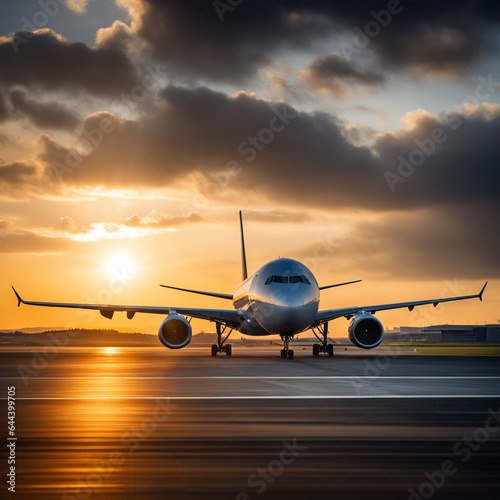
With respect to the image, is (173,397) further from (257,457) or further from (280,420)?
(257,457)

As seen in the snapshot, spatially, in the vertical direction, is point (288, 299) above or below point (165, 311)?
below

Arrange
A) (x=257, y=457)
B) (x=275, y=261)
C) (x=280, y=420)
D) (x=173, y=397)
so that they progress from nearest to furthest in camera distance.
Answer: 1. (x=257, y=457)
2. (x=280, y=420)
3. (x=173, y=397)
4. (x=275, y=261)

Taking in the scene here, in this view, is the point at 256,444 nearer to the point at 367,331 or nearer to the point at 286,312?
the point at 286,312

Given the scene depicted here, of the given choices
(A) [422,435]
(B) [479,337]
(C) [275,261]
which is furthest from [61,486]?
(B) [479,337]

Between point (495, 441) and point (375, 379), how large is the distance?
382 inches

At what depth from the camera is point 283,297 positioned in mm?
29016

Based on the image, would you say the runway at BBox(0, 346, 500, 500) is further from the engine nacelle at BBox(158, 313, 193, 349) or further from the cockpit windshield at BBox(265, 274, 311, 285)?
the engine nacelle at BBox(158, 313, 193, 349)

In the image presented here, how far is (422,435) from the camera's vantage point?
7.18 m

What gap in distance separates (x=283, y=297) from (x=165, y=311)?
8824mm

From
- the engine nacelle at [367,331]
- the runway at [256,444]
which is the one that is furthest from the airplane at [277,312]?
the runway at [256,444]

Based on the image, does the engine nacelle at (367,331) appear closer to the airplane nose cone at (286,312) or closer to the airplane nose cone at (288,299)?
the airplane nose cone at (286,312)

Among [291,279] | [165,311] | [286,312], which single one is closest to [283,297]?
[286,312]

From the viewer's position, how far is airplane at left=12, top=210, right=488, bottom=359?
96.3 feet

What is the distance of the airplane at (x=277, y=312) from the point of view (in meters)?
29.4
